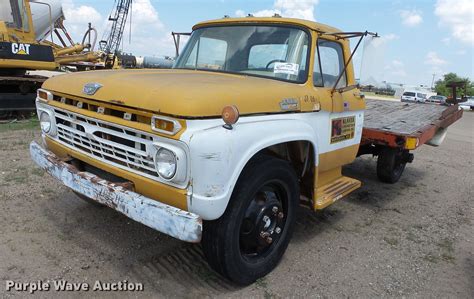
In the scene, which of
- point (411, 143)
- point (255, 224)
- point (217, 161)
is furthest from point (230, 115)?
point (411, 143)

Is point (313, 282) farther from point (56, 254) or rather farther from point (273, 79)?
point (56, 254)

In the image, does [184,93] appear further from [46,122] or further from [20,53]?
[20,53]

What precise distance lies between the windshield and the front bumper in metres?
1.69

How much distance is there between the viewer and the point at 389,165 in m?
6.21

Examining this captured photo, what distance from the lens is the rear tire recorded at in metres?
6.11

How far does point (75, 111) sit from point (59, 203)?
5.96ft

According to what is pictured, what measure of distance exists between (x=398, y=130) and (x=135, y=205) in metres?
3.74

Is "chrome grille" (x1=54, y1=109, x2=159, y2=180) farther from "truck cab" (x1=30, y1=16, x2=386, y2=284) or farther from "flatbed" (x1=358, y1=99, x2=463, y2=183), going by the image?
"flatbed" (x1=358, y1=99, x2=463, y2=183)

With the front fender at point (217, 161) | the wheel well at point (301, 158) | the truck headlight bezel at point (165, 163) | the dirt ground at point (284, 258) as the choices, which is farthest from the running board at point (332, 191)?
the truck headlight bezel at point (165, 163)

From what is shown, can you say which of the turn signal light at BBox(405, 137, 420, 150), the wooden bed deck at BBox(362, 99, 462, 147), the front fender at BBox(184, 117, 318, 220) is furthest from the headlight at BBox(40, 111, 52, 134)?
the turn signal light at BBox(405, 137, 420, 150)

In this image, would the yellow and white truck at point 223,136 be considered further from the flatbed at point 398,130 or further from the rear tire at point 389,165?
the rear tire at point 389,165

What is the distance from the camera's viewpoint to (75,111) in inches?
124

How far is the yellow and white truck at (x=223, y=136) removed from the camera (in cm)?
258

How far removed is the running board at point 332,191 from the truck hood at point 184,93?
40.4 inches
